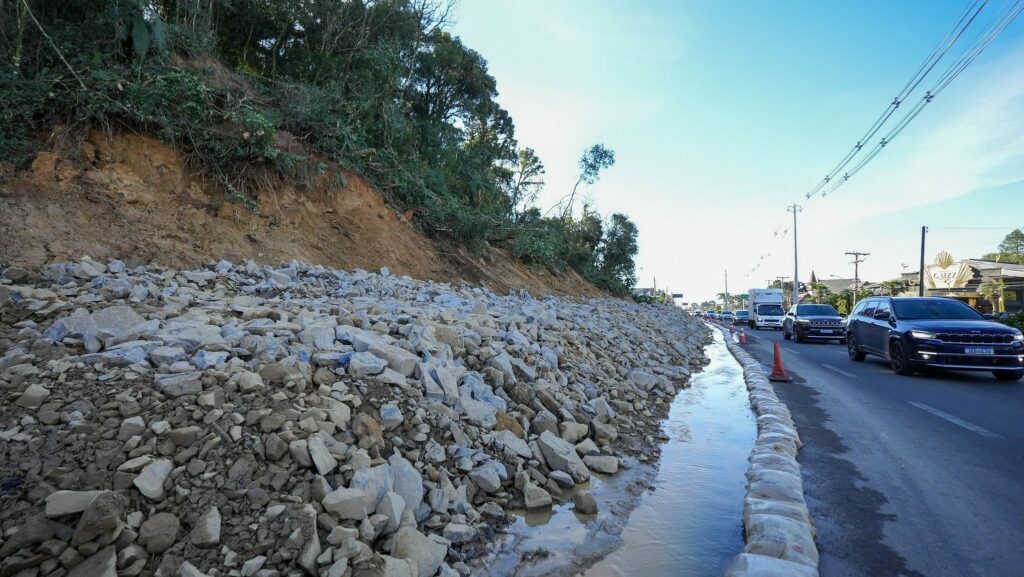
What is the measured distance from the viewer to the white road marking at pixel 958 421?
508cm

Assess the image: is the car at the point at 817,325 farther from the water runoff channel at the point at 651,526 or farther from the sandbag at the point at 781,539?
the sandbag at the point at 781,539

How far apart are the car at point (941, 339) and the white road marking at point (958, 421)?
2732 millimetres

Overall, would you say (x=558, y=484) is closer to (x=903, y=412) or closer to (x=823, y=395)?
(x=903, y=412)

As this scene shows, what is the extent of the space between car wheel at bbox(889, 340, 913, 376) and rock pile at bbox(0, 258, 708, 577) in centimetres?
645

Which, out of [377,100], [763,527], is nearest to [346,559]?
[763,527]

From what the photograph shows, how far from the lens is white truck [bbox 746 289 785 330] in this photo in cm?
2844

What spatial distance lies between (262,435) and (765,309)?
3123 cm

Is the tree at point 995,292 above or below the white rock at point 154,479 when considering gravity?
above

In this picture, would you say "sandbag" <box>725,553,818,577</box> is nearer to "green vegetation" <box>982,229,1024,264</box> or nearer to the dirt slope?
the dirt slope

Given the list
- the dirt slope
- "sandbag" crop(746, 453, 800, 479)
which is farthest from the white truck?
"sandbag" crop(746, 453, 800, 479)

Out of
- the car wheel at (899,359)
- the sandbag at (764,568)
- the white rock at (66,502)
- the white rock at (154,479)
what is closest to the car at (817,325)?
the car wheel at (899,359)

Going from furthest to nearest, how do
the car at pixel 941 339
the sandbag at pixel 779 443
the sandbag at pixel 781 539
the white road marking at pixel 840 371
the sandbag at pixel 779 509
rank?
1. the white road marking at pixel 840 371
2. the car at pixel 941 339
3. the sandbag at pixel 779 443
4. the sandbag at pixel 779 509
5. the sandbag at pixel 781 539

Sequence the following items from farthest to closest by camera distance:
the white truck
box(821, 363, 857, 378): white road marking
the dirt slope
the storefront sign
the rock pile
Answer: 1. the storefront sign
2. the white truck
3. box(821, 363, 857, 378): white road marking
4. the dirt slope
5. the rock pile

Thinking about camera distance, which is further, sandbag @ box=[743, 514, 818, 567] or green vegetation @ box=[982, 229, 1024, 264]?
green vegetation @ box=[982, 229, 1024, 264]
